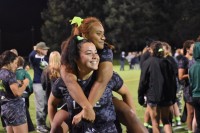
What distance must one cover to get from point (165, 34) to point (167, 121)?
49.6 metres

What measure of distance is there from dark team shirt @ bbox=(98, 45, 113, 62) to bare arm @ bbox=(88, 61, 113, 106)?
0.04 m

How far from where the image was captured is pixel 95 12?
57156 millimetres

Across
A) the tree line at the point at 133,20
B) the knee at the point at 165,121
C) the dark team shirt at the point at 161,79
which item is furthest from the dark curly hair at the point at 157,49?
the tree line at the point at 133,20

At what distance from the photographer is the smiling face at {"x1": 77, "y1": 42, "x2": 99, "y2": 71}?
3418mm

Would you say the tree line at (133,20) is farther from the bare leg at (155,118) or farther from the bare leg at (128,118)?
the bare leg at (128,118)

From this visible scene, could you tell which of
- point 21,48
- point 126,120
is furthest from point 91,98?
point 21,48

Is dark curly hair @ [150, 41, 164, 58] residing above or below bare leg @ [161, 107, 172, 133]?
above

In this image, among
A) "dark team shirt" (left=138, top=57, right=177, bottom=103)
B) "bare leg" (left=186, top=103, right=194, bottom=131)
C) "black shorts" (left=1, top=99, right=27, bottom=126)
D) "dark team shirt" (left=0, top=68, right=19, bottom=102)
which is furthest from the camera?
"bare leg" (left=186, top=103, right=194, bottom=131)

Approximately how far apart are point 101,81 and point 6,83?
3082 millimetres

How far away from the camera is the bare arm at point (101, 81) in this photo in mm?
3404

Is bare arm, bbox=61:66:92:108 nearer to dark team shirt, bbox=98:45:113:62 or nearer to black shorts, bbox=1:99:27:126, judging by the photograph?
dark team shirt, bbox=98:45:113:62

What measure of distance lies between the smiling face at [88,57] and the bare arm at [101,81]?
0.09m

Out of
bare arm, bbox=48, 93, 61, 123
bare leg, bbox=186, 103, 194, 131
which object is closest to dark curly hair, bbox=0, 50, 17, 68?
bare arm, bbox=48, 93, 61, 123

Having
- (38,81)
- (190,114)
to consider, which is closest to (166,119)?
(190,114)
